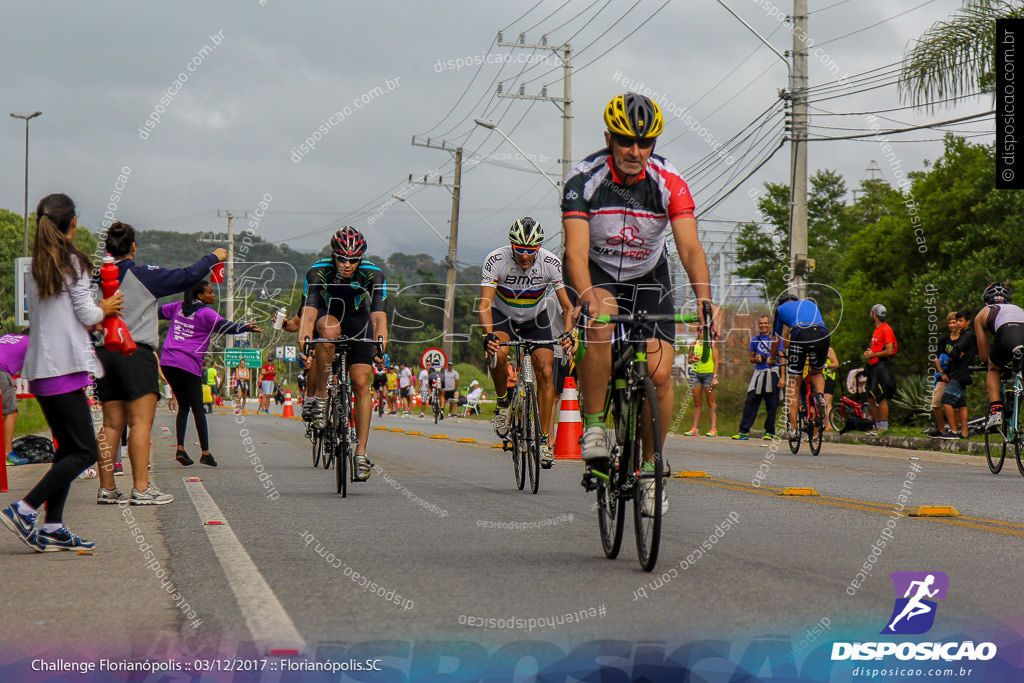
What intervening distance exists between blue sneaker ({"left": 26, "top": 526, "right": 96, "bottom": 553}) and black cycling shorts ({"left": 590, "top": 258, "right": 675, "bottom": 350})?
10.7ft

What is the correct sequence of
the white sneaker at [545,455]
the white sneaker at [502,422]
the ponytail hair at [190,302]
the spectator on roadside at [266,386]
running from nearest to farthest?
the white sneaker at [545,455], the white sneaker at [502,422], the ponytail hair at [190,302], the spectator on roadside at [266,386]

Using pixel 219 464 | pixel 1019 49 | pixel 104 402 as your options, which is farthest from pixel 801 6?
pixel 104 402

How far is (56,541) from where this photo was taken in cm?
654

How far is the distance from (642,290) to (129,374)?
4.18m

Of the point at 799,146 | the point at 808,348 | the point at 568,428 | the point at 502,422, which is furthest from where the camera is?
the point at 799,146

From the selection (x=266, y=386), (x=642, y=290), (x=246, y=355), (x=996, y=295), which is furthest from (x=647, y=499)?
(x=246, y=355)

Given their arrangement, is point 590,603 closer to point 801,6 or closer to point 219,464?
point 219,464

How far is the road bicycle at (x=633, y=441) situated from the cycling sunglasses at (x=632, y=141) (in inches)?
37.1

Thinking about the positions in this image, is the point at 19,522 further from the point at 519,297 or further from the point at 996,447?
the point at 996,447

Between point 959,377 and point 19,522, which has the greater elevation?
point 959,377

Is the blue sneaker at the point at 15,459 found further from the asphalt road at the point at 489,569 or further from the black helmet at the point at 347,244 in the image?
the black helmet at the point at 347,244

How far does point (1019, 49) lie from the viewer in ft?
60.1

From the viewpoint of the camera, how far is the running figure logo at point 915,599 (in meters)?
4.38

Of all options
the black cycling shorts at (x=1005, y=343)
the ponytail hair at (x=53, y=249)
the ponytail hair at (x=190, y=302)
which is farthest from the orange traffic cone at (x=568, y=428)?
the ponytail hair at (x=53, y=249)
